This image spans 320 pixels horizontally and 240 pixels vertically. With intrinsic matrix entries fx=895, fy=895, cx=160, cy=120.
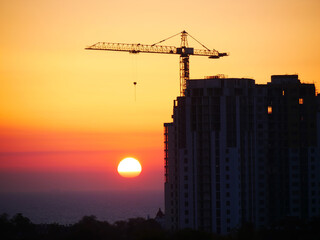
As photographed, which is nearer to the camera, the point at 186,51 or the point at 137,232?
the point at 137,232

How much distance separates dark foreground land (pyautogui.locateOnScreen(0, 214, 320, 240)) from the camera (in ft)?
379

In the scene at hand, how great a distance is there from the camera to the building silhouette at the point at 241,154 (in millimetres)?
137000

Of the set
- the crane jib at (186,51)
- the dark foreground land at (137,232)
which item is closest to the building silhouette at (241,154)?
the dark foreground land at (137,232)

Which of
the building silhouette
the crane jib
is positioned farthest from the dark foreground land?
the crane jib

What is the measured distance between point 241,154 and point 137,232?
23.0 metres

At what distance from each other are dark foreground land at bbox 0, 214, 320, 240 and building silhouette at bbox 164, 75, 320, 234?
6348 millimetres

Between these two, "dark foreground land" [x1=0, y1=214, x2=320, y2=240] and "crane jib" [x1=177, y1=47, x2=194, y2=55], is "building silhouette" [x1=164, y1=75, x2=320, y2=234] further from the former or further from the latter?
"crane jib" [x1=177, y1=47, x2=194, y2=55]

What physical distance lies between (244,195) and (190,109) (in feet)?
52.3

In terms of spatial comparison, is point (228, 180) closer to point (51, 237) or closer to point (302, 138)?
point (302, 138)

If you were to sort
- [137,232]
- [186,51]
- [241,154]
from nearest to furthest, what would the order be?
1. [137,232]
2. [241,154]
3. [186,51]

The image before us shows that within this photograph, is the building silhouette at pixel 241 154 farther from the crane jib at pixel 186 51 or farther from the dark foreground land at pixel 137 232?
the crane jib at pixel 186 51

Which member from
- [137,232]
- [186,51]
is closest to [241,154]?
[137,232]

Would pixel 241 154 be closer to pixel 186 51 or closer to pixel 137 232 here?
pixel 137 232

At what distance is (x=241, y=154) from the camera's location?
140250mm
